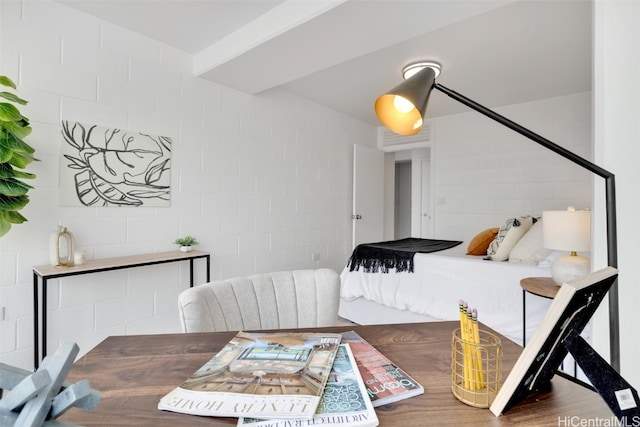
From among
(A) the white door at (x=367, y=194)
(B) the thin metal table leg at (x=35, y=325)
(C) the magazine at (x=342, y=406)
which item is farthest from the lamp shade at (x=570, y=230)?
(B) the thin metal table leg at (x=35, y=325)

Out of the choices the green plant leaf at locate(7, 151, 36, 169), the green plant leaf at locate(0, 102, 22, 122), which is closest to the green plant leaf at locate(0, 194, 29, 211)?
the green plant leaf at locate(7, 151, 36, 169)

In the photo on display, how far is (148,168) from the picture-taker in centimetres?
266

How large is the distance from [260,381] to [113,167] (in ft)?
7.89

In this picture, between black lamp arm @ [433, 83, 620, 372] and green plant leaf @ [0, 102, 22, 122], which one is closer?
black lamp arm @ [433, 83, 620, 372]

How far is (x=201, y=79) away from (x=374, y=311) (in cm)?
264

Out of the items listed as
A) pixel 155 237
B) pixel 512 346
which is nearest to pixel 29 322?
pixel 155 237

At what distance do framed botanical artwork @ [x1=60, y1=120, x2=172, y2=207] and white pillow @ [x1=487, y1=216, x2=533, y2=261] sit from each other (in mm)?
2826

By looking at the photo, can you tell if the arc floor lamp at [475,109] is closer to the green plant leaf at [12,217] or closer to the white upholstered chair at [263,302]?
the white upholstered chair at [263,302]

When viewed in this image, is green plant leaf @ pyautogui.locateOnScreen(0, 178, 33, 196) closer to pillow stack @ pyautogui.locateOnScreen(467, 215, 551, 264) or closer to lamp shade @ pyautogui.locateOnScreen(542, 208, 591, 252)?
lamp shade @ pyautogui.locateOnScreen(542, 208, 591, 252)

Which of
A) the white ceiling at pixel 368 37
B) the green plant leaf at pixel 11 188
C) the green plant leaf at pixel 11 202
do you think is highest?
the white ceiling at pixel 368 37

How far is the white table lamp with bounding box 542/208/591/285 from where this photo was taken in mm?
1869

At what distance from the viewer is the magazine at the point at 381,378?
66 cm

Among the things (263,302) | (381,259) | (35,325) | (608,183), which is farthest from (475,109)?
(35,325)

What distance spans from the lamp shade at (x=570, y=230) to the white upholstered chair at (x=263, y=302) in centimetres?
144
